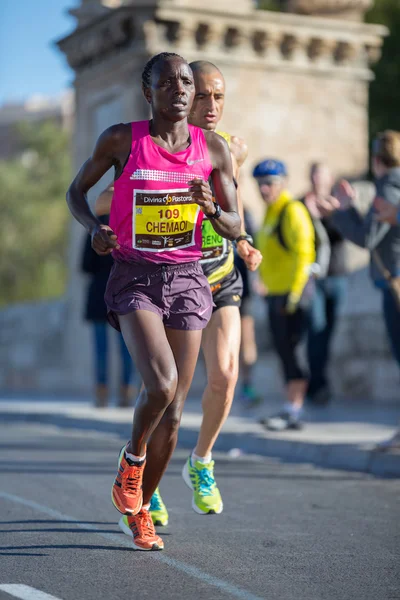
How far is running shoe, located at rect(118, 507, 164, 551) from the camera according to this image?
543 centimetres

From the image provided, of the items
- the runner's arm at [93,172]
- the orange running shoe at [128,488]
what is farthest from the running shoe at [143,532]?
the runner's arm at [93,172]

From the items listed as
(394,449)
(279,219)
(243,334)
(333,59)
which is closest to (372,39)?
(333,59)

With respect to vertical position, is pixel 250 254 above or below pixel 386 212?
above

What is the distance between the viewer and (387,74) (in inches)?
1789

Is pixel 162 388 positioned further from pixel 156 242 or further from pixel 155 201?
pixel 155 201

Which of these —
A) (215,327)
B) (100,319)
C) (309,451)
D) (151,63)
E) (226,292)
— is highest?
(151,63)

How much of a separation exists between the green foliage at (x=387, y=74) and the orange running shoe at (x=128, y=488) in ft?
133

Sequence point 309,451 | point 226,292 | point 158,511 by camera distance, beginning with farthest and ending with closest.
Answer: point 309,451 → point 226,292 → point 158,511

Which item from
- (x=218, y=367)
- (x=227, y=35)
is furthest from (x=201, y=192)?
(x=227, y=35)

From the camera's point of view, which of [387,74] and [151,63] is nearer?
[151,63]

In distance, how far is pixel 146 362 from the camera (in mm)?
5203

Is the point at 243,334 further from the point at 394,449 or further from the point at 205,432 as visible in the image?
the point at 205,432

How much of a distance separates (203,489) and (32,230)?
51.7m

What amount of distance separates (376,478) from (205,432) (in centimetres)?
243
